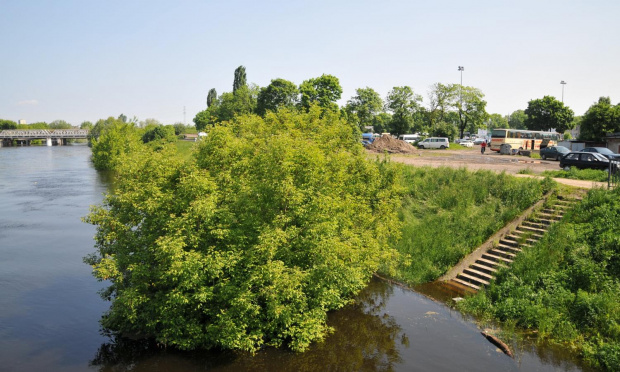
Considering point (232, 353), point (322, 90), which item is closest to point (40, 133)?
point (322, 90)

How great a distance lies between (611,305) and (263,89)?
237 ft

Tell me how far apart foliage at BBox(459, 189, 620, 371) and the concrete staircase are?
0.91 meters

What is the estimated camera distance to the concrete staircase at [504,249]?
22062 millimetres

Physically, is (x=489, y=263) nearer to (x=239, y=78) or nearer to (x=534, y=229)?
(x=534, y=229)

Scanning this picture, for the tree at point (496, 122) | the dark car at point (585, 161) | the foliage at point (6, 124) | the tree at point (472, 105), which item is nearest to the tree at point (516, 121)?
the tree at point (496, 122)

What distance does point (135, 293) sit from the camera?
49.8 feet

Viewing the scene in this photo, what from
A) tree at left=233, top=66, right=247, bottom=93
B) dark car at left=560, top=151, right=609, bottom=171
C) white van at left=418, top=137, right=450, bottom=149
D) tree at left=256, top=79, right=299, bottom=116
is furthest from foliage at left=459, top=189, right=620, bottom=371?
tree at left=233, top=66, right=247, bottom=93

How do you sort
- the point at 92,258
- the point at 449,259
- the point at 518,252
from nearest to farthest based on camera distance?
the point at 92,258 → the point at 518,252 → the point at 449,259

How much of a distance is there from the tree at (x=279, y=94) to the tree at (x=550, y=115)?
4673 centimetres

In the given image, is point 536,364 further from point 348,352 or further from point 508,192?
point 508,192

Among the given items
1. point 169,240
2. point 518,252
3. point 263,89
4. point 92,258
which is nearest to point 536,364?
point 518,252

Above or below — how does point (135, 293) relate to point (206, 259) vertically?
below

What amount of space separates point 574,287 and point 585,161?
17.9 metres

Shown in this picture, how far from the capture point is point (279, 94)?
261 ft
